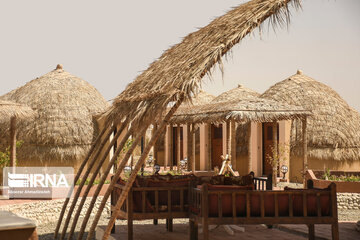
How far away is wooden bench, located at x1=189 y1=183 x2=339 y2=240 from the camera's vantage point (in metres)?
6.04

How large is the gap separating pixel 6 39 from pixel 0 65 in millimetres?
1527

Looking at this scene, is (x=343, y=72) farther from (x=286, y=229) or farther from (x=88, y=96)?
(x=286, y=229)

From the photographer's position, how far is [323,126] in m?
17.7

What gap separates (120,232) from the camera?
769cm

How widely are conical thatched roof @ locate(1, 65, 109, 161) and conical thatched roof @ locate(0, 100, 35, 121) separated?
3488 millimetres

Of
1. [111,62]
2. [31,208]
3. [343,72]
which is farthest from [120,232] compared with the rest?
[111,62]

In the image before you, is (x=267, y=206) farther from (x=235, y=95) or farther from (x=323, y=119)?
(x=235, y=95)

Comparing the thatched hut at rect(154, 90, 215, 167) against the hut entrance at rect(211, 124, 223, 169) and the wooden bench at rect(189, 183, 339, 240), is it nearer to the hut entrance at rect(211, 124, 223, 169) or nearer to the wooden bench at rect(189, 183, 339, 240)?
the hut entrance at rect(211, 124, 223, 169)

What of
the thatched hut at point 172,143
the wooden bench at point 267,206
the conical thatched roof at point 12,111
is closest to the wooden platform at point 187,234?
the wooden bench at point 267,206

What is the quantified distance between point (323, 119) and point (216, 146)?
14.9ft

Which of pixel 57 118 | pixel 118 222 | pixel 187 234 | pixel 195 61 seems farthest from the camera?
pixel 57 118

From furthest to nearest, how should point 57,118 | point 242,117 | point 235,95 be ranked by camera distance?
point 235,95 → point 57,118 → point 242,117

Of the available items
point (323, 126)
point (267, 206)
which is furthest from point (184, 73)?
point (323, 126)

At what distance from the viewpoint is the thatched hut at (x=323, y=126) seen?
17.3 metres
